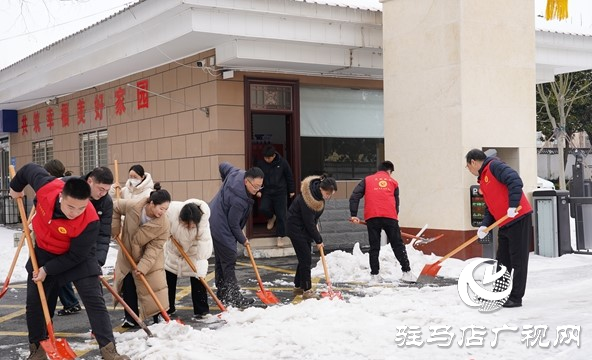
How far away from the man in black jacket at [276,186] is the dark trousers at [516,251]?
207 inches

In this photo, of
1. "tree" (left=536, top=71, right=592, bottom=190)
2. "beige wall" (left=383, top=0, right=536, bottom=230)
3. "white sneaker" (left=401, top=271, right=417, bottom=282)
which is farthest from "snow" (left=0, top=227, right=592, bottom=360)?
"tree" (left=536, top=71, right=592, bottom=190)

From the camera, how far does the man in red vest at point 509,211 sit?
23.8ft

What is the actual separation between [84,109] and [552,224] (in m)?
11.0

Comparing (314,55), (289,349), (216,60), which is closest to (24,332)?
(289,349)

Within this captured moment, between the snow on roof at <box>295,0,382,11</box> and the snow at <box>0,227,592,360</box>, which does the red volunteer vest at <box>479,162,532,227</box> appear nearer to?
the snow at <box>0,227,592,360</box>

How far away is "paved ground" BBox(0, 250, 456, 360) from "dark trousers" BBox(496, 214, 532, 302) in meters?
1.95

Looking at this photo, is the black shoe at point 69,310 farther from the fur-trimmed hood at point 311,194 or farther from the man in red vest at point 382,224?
the man in red vest at point 382,224

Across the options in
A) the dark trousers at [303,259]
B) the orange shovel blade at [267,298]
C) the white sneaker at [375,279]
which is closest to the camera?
the orange shovel blade at [267,298]

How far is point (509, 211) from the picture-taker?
723cm

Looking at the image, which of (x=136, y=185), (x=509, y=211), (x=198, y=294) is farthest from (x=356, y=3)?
(x=198, y=294)

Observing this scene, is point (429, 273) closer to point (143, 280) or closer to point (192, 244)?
point (192, 244)

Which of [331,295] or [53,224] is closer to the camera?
[53,224]

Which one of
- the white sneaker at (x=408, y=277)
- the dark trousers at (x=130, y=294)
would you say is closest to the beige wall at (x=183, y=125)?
the white sneaker at (x=408, y=277)

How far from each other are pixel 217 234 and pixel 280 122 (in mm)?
7632
